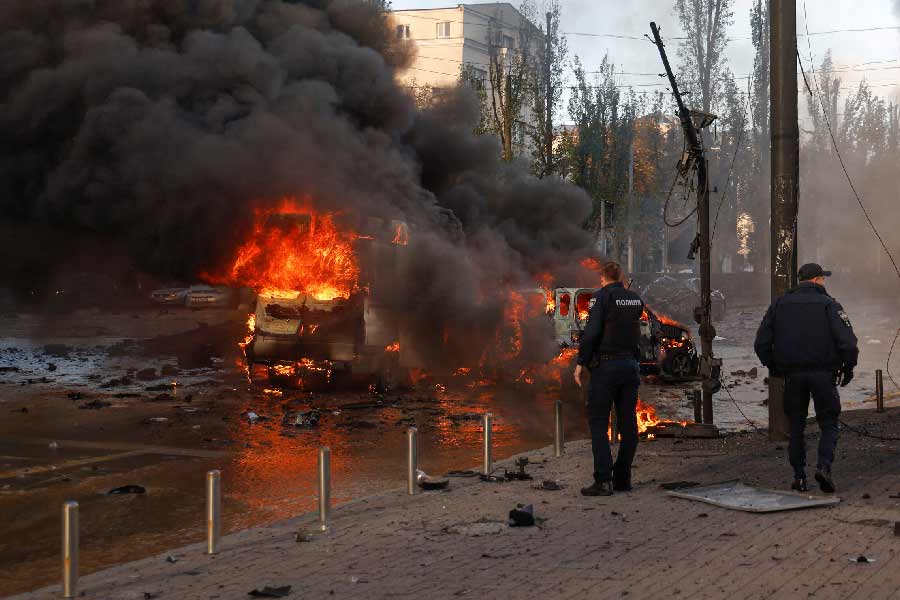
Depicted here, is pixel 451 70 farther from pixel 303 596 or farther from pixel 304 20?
pixel 303 596

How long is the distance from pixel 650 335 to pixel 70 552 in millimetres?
15925

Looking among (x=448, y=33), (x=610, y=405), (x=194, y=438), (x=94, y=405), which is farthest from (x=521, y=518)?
(x=448, y=33)

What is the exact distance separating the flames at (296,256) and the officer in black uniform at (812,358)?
1159 centimetres

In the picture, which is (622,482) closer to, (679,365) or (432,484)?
(432,484)

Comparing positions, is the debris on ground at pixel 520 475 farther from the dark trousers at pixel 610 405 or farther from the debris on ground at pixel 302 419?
the debris on ground at pixel 302 419

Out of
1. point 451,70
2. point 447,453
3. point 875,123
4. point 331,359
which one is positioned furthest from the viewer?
point 875,123

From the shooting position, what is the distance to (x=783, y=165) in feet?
36.7

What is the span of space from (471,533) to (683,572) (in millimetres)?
1731

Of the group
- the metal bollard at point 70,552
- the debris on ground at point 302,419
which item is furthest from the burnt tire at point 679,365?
the metal bollard at point 70,552

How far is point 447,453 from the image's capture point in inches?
485

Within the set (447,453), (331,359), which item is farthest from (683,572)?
(331,359)

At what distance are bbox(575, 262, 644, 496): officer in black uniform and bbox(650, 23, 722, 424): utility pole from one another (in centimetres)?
347

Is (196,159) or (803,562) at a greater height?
(196,159)

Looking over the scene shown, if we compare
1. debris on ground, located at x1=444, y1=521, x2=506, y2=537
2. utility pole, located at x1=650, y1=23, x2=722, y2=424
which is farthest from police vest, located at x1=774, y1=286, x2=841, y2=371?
utility pole, located at x1=650, y1=23, x2=722, y2=424
